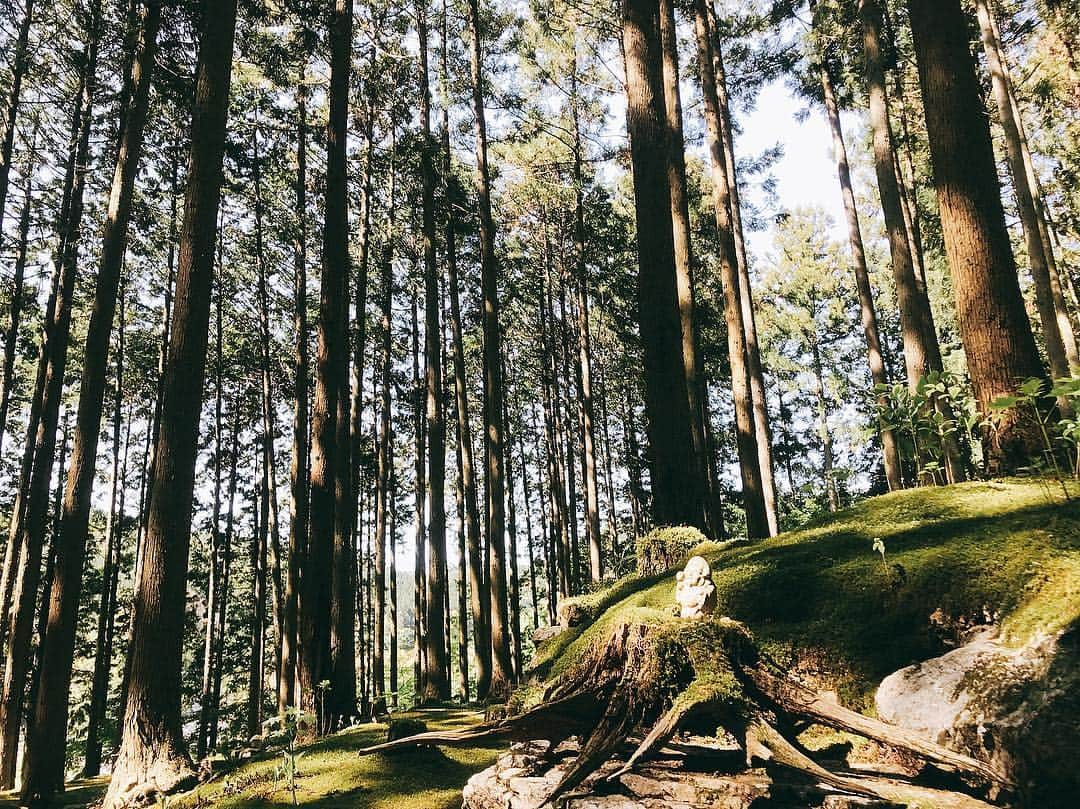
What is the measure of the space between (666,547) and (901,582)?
275cm

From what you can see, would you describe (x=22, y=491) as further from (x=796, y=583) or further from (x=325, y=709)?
(x=796, y=583)

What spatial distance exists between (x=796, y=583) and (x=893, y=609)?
695mm

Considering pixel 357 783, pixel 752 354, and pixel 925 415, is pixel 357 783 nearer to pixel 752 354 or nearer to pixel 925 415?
pixel 925 415

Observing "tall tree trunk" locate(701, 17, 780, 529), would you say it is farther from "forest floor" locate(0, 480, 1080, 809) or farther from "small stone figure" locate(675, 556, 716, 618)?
"small stone figure" locate(675, 556, 716, 618)

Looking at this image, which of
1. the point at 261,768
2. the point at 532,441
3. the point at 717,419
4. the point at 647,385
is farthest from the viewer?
the point at 717,419

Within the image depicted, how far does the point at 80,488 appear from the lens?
30.4 ft

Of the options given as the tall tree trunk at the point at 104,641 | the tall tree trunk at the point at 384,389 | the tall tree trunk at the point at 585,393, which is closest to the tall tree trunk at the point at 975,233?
the tall tree trunk at the point at 585,393

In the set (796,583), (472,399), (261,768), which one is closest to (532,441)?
(472,399)

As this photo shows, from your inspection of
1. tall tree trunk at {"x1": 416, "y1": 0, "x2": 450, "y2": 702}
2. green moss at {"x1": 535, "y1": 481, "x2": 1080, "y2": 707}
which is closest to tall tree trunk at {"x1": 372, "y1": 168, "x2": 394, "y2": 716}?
tall tree trunk at {"x1": 416, "y1": 0, "x2": 450, "y2": 702}

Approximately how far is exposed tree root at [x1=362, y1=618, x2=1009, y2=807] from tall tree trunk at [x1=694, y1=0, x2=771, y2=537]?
671cm

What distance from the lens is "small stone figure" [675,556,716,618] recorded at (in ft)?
8.95

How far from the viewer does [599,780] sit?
7.40ft

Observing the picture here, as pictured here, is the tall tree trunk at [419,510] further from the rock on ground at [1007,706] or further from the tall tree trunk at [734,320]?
the rock on ground at [1007,706]

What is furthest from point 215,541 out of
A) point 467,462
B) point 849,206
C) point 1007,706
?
point 1007,706
